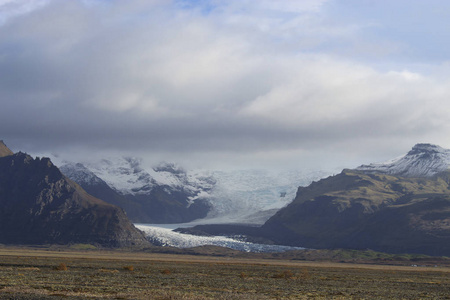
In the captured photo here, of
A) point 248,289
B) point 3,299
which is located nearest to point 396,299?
point 248,289

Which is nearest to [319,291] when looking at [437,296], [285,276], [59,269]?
[437,296]

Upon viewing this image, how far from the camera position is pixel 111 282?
8900 cm

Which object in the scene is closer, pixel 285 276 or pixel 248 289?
pixel 248 289

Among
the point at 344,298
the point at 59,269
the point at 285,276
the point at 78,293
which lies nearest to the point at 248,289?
the point at 344,298

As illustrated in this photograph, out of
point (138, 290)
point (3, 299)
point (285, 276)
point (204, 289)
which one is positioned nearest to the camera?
point (3, 299)

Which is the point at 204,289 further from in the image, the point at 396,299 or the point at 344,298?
→ the point at 396,299

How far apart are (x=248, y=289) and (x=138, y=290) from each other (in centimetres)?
1868

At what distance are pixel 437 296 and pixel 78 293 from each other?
52.8 metres

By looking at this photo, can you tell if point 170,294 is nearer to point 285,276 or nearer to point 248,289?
point 248,289

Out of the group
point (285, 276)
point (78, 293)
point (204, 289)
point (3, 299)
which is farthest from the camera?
point (285, 276)

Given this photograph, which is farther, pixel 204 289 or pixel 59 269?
pixel 59 269

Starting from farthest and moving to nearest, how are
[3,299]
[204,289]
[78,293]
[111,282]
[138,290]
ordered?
[111,282] < [204,289] < [138,290] < [78,293] < [3,299]

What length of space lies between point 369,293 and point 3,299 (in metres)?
54.5

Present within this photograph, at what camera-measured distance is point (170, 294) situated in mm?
71125
